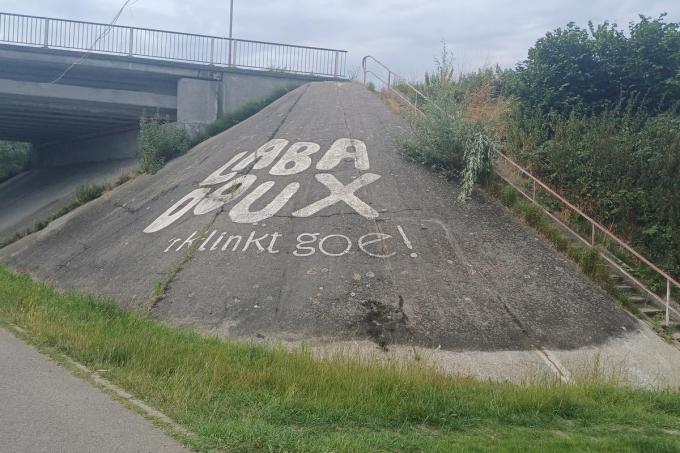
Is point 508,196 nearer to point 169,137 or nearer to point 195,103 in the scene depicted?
point 169,137

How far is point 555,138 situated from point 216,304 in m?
9.14

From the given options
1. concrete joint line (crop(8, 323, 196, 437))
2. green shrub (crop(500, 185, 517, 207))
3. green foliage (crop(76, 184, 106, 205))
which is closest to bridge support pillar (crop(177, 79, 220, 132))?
green foliage (crop(76, 184, 106, 205))

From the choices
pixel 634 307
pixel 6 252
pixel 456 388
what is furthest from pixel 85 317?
pixel 6 252

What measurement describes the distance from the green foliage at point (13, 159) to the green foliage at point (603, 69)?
1362 inches

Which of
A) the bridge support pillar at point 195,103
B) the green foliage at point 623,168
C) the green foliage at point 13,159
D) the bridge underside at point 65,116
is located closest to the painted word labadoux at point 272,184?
the green foliage at point 623,168

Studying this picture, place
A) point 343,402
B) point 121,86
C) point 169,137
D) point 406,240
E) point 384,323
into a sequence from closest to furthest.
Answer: point 343,402 → point 384,323 → point 406,240 → point 169,137 → point 121,86

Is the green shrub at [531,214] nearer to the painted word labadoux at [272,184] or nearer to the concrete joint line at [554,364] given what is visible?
the painted word labadoux at [272,184]

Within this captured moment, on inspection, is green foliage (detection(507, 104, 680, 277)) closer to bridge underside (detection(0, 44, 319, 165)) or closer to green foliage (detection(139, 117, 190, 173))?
green foliage (detection(139, 117, 190, 173))

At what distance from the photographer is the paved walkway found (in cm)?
471

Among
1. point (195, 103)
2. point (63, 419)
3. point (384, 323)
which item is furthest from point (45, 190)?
point (63, 419)

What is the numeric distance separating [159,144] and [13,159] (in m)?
27.9

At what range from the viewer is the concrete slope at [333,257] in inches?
381

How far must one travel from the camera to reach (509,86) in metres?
18.1

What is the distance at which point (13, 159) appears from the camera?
4341cm
